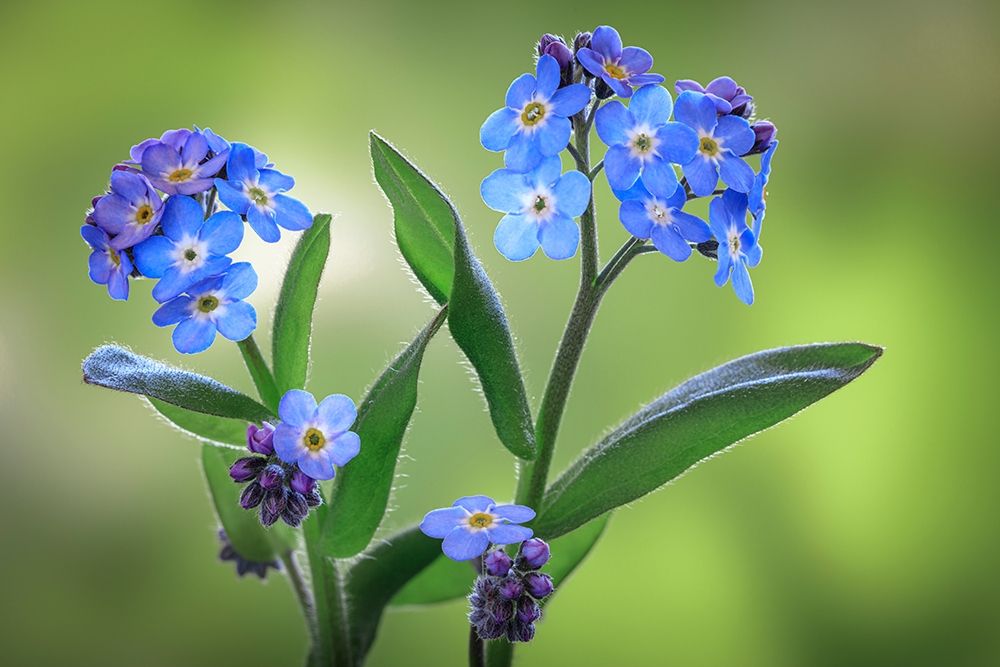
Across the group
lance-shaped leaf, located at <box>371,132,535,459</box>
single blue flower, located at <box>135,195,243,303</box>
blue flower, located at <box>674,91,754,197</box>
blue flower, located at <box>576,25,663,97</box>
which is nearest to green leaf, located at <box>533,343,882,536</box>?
lance-shaped leaf, located at <box>371,132,535,459</box>

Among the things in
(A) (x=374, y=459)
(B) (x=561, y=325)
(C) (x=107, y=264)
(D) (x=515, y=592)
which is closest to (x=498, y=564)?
(D) (x=515, y=592)

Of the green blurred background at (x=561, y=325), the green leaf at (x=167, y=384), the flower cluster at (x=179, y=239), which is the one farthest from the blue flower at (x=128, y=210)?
the green blurred background at (x=561, y=325)

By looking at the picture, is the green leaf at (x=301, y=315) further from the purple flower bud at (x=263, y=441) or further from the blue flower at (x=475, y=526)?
the blue flower at (x=475, y=526)

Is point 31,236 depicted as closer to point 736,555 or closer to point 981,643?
point 736,555

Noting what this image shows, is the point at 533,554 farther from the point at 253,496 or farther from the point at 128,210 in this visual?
the point at 128,210

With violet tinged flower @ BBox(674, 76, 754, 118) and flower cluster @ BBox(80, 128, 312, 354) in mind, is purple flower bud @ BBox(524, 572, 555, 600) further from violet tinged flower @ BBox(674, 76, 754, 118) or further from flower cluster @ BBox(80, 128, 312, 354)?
violet tinged flower @ BBox(674, 76, 754, 118)

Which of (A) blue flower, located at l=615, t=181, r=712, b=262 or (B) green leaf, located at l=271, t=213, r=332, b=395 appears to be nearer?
(A) blue flower, located at l=615, t=181, r=712, b=262
